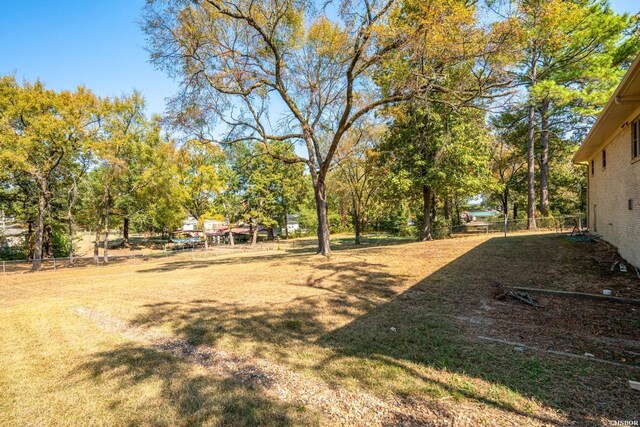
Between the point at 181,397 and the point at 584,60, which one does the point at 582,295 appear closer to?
the point at 181,397

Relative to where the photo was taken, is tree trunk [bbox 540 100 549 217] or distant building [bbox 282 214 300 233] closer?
tree trunk [bbox 540 100 549 217]

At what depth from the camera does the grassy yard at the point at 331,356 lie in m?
2.96

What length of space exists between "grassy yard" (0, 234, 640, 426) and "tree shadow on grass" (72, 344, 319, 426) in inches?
0.8

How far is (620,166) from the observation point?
9070 mm

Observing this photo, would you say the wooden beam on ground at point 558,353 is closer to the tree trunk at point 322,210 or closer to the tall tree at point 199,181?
the tree trunk at point 322,210

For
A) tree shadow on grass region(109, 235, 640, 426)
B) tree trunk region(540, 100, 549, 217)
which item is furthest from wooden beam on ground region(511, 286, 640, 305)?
tree trunk region(540, 100, 549, 217)

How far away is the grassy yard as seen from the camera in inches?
116

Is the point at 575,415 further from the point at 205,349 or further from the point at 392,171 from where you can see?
the point at 392,171

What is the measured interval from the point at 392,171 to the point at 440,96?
656cm

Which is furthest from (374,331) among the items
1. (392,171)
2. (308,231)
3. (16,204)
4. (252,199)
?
(308,231)

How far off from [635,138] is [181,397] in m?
11.5

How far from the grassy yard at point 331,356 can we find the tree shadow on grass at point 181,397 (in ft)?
0.06

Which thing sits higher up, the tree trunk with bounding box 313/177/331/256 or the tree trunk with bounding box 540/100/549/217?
the tree trunk with bounding box 540/100/549/217

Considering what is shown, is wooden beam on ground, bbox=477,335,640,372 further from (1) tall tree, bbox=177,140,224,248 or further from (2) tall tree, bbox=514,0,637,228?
(1) tall tree, bbox=177,140,224,248
